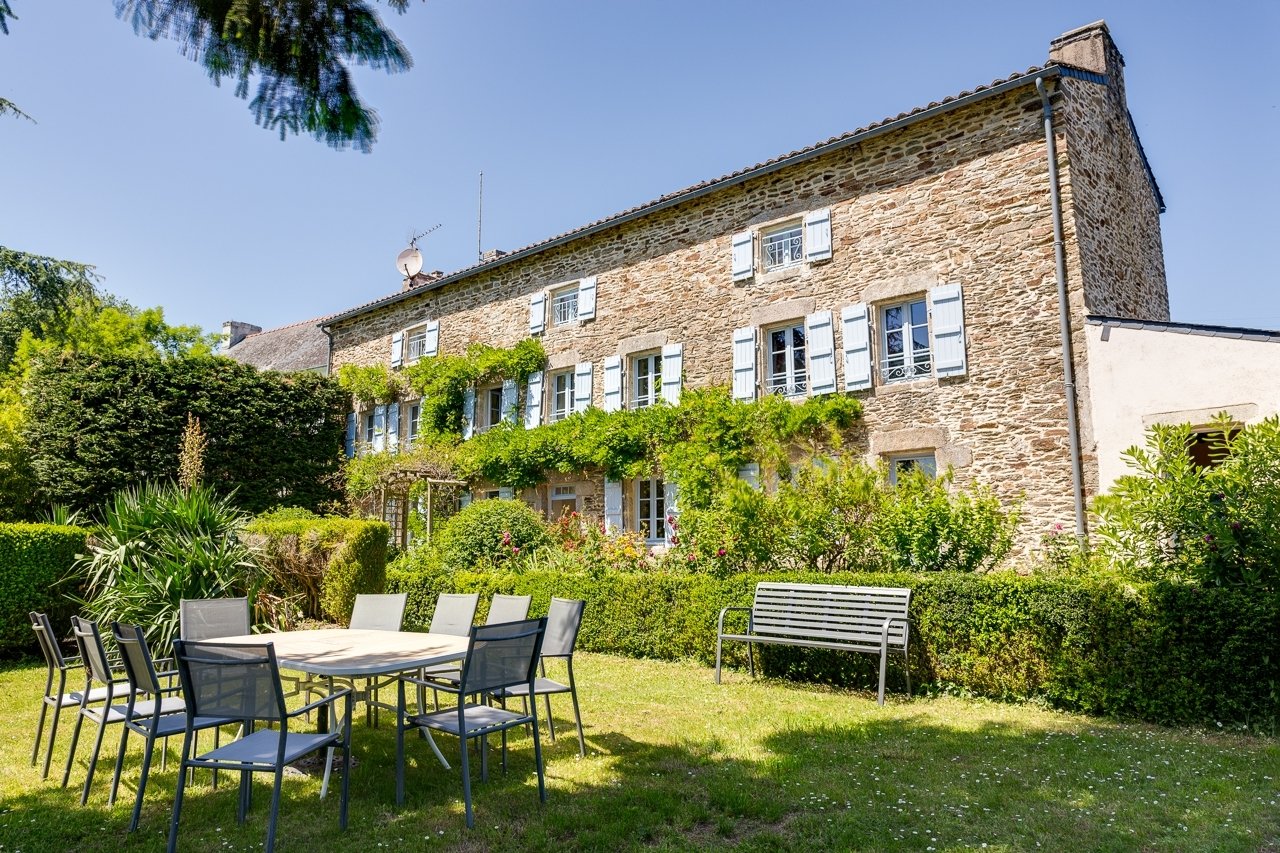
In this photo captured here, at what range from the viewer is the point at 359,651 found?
15.0 ft

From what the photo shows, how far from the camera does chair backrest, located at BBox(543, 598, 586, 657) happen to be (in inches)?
199

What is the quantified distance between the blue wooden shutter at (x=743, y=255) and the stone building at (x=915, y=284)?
38 mm

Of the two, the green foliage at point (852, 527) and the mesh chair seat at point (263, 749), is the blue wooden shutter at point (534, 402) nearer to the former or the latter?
the green foliage at point (852, 527)

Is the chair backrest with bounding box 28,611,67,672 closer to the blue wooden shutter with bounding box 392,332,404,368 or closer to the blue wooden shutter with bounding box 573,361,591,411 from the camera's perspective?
the blue wooden shutter with bounding box 573,361,591,411

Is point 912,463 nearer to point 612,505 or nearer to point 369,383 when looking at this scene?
point 612,505

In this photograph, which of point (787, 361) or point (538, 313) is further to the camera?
point (538, 313)

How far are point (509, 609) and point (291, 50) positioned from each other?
370cm

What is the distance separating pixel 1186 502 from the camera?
18.2ft

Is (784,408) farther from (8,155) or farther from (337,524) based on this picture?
(8,155)

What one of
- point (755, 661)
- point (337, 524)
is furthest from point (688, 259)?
point (755, 661)

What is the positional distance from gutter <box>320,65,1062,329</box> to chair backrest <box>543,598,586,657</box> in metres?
8.86

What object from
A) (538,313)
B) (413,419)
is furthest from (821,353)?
(413,419)

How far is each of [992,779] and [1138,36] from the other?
40.7 ft

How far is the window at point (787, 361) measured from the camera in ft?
39.1
